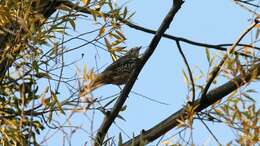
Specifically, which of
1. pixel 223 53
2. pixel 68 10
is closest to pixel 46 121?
pixel 68 10

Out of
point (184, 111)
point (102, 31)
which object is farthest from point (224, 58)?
point (102, 31)

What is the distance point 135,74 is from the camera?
2959mm

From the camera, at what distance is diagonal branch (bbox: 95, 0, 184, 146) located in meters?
2.92

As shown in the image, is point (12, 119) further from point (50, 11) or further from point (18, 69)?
point (50, 11)

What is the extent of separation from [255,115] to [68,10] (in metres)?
0.88

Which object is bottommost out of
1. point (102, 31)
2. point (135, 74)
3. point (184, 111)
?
point (184, 111)

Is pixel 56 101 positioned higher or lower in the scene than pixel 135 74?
lower

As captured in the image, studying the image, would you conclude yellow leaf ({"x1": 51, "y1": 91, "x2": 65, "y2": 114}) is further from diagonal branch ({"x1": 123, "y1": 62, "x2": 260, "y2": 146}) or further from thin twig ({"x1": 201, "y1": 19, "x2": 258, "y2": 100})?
thin twig ({"x1": 201, "y1": 19, "x2": 258, "y2": 100})

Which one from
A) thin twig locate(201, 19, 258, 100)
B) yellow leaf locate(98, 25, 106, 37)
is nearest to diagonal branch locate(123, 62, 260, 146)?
thin twig locate(201, 19, 258, 100)

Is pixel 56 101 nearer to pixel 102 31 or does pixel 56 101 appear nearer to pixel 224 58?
pixel 102 31

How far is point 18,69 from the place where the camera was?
9.86 feet

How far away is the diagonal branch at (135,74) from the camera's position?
2922mm

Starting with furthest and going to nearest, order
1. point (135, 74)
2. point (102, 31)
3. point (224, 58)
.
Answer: point (102, 31), point (135, 74), point (224, 58)

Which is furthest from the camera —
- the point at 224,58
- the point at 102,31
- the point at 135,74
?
the point at 102,31
